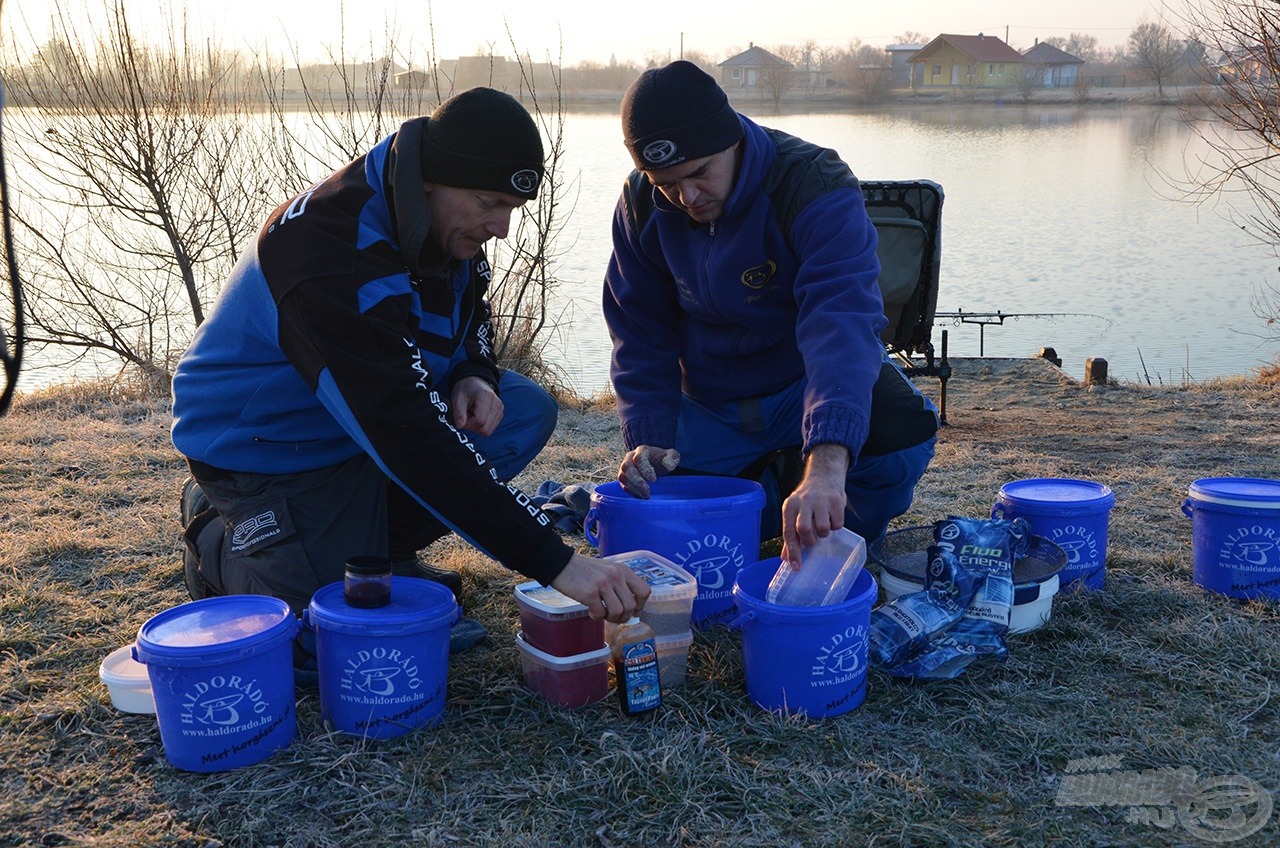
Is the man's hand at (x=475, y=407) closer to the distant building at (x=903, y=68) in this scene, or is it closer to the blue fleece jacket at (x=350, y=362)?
the blue fleece jacket at (x=350, y=362)

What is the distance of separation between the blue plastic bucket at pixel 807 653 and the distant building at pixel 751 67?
1586 inches

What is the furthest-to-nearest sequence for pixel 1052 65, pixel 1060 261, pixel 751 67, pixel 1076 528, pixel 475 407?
1. pixel 1052 65
2. pixel 751 67
3. pixel 1060 261
4. pixel 1076 528
5. pixel 475 407

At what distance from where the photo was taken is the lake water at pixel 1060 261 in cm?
888

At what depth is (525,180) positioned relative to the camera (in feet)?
7.66

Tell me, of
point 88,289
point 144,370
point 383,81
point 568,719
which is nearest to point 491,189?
point 568,719

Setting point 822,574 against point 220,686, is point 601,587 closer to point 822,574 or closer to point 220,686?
point 822,574

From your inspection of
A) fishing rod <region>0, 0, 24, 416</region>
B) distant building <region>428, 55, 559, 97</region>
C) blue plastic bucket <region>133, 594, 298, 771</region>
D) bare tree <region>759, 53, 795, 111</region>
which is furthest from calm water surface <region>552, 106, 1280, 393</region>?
bare tree <region>759, 53, 795, 111</region>

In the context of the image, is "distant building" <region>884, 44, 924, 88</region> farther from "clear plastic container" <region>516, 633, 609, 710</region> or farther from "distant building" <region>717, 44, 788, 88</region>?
"clear plastic container" <region>516, 633, 609, 710</region>

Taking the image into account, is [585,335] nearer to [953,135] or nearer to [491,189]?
[491,189]

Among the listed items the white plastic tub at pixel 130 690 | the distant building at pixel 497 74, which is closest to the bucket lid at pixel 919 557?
the white plastic tub at pixel 130 690

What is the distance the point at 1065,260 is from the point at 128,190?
9762mm

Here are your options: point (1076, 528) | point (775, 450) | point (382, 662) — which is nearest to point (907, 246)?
point (775, 450)

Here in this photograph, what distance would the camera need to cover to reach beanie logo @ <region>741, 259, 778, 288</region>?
2.93 m

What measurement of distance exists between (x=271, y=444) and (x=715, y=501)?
1028mm
